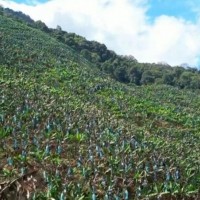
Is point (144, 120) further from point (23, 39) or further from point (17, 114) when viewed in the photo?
point (23, 39)

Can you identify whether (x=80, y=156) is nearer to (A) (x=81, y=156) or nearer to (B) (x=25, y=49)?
(A) (x=81, y=156)

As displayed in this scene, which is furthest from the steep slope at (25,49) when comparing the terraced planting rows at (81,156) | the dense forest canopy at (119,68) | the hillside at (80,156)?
the terraced planting rows at (81,156)

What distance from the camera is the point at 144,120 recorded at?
3175 centimetres

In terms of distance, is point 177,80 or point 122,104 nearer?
point 122,104

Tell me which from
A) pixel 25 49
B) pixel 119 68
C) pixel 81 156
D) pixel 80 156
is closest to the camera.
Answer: pixel 80 156

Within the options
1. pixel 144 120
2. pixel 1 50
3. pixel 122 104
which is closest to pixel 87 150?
Answer: pixel 144 120

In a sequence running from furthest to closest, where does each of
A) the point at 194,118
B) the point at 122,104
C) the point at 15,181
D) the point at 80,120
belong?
1. the point at 194,118
2. the point at 122,104
3. the point at 80,120
4. the point at 15,181

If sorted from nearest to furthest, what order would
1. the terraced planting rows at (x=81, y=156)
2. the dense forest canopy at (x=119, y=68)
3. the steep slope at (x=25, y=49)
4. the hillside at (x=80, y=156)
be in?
the hillside at (x=80, y=156) < the terraced planting rows at (x=81, y=156) < the steep slope at (x=25, y=49) < the dense forest canopy at (x=119, y=68)

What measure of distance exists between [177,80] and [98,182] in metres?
75.3

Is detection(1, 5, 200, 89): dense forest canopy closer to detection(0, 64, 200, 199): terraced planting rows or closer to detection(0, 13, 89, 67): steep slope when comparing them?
detection(0, 13, 89, 67): steep slope

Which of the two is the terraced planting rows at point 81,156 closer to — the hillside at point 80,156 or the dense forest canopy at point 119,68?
the hillside at point 80,156

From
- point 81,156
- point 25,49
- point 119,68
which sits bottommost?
point 81,156

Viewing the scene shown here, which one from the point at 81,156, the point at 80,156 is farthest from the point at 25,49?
the point at 80,156

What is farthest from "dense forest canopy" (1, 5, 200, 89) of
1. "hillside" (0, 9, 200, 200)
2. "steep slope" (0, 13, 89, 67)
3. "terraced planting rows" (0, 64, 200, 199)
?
"terraced planting rows" (0, 64, 200, 199)
